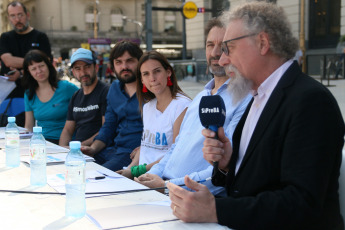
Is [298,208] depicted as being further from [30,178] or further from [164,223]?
[30,178]

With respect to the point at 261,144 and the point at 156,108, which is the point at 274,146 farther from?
the point at 156,108

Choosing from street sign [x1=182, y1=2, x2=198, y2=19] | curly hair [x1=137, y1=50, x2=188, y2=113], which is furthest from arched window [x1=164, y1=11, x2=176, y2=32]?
curly hair [x1=137, y1=50, x2=188, y2=113]

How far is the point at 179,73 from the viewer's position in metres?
16.5

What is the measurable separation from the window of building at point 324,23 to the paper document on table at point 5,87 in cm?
1553

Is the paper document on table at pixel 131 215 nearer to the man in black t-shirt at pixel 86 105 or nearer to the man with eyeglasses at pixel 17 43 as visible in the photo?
the man in black t-shirt at pixel 86 105

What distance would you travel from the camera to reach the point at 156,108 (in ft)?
11.2

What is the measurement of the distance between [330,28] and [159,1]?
5151 centimetres

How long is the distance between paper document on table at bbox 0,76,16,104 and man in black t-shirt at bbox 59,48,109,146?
145 cm

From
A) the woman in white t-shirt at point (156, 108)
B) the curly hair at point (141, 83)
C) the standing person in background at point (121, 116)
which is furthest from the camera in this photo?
the standing person in background at point (121, 116)

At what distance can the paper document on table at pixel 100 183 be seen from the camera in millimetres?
2088

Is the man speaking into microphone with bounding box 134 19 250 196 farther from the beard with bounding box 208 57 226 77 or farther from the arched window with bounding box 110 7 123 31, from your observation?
the arched window with bounding box 110 7 123 31

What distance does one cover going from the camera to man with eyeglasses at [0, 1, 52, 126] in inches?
220

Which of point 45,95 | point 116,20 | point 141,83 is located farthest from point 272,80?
point 116,20

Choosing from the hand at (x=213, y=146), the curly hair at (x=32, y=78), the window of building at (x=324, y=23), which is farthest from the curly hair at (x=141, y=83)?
the window of building at (x=324, y=23)
